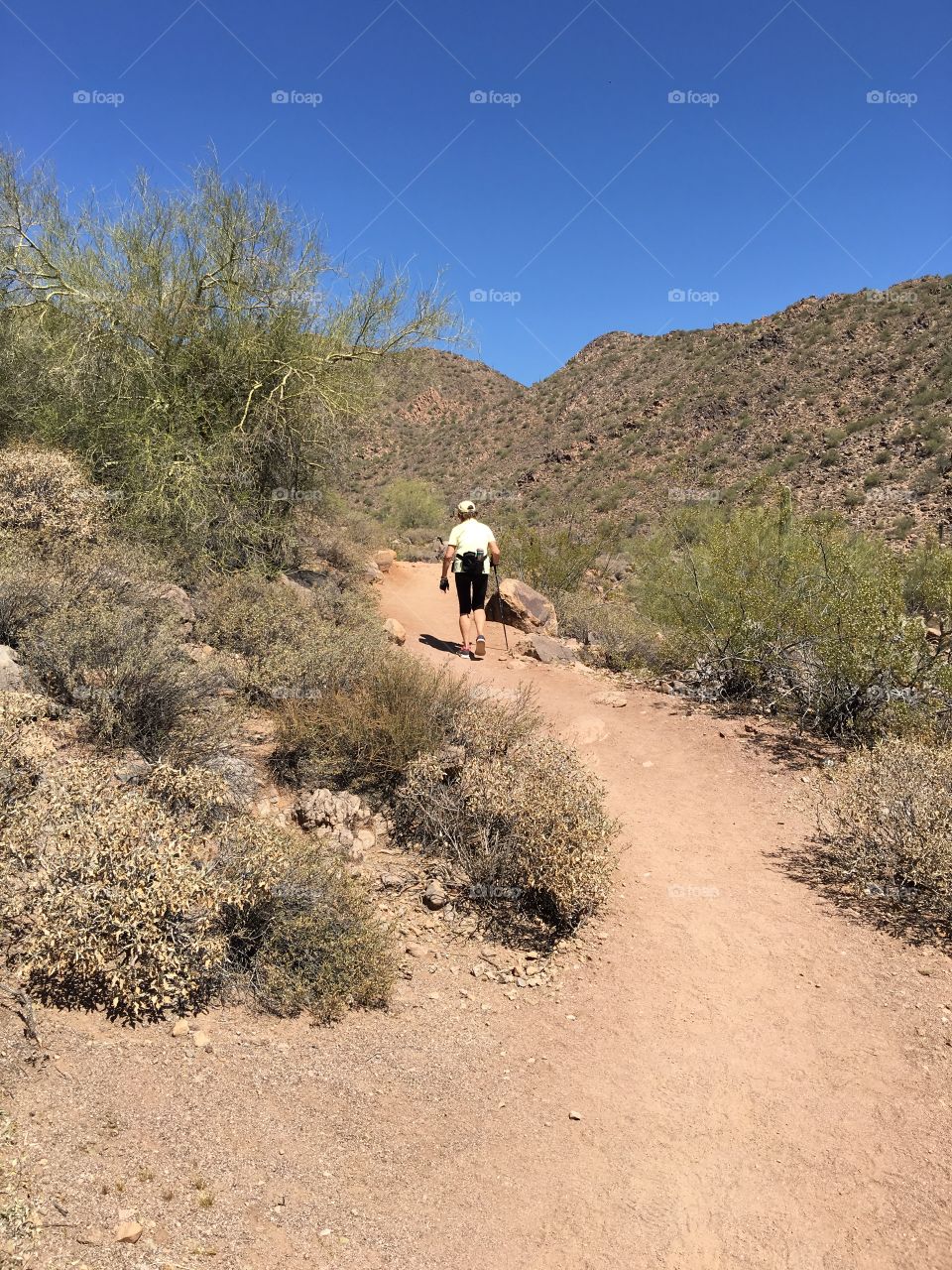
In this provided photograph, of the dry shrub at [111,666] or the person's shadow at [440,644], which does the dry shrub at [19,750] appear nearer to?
the dry shrub at [111,666]

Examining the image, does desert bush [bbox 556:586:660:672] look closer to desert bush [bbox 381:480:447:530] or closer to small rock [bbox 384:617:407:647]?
small rock [bbox 384:617:407:647]

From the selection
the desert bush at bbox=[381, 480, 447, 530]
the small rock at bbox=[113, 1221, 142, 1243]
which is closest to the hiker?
the small rock at bbox=[113, 1221, 142, 1243]

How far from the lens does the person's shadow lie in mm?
10531

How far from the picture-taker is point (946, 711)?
641 centimetres

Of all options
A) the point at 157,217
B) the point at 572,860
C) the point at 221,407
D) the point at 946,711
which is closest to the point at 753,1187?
the point at 572,860

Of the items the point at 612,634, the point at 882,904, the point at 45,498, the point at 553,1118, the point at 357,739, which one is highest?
the point at 45,498

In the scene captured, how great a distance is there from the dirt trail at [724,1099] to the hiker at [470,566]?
500cm

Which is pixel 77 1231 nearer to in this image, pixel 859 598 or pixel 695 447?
pixel 859 598

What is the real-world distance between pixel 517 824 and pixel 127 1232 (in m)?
2.83

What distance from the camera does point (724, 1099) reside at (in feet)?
10.7

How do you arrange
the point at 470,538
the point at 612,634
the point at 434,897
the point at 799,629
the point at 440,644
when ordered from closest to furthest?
the point at 434,897
the point at 799,629
the point at 470,538
the point at 612,634
the point at 440,644

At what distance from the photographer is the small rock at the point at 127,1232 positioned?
7.56 ft

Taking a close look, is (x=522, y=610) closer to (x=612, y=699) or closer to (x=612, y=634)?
(x=612, y=634)

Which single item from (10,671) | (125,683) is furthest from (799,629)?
(10,671)
